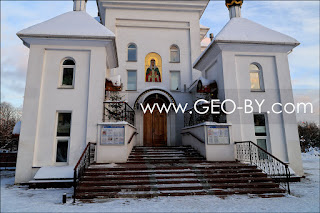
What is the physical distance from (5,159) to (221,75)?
1581cm

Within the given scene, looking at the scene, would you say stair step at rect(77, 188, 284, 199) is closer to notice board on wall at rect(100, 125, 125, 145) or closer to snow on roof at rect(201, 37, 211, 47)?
notice board on wall at rect(100, 125, 125, 145)

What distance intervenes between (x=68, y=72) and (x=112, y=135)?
3952 mm

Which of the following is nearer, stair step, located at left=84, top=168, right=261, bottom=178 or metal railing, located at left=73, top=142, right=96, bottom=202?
metal railing, located at left=73, top=142, right=96, bottom=202

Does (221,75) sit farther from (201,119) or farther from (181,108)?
(181,108)

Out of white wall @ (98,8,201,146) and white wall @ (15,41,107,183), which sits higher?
white wall @ (98,8,201,146)

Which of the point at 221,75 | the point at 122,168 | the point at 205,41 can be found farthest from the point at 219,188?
the point at 205,41

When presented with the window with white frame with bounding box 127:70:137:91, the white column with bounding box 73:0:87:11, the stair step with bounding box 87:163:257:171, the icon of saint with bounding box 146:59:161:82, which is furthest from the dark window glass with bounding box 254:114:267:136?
the white column with bounding box 73:0:87:11

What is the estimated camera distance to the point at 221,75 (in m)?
11.0

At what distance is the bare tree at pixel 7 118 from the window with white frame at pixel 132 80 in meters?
23.0

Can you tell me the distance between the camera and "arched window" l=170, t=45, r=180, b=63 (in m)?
16.2

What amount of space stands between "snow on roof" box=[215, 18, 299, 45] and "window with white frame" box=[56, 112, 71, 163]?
8.21 metres

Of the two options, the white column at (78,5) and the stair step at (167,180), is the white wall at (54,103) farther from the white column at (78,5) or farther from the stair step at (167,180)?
the white column at (78,5)

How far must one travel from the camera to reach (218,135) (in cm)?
976

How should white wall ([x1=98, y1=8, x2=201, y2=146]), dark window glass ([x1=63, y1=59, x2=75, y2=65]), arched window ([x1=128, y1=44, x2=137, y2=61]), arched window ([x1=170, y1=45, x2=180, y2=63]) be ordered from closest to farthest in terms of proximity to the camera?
dark window glass ([x1=63, y1=59, x2=75, y2=65])
white wall ([x1=98, y1=8, x2=201, y2=146])
arched window ([x1=128, y1=44, x2=137, y2=61])
arched window ([x1=170, y1=45, x2=180, y2=63])
